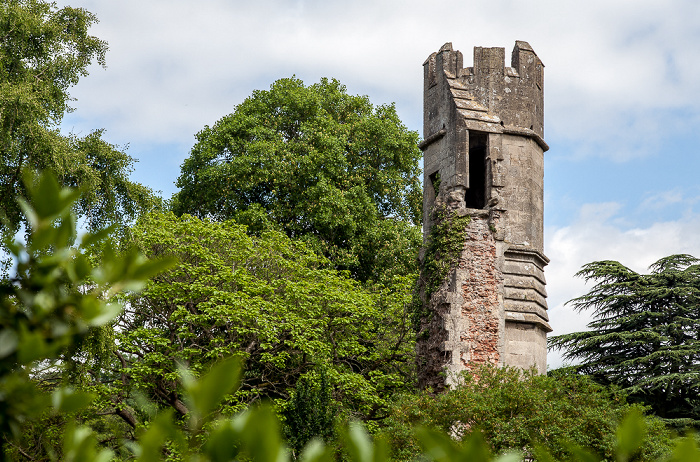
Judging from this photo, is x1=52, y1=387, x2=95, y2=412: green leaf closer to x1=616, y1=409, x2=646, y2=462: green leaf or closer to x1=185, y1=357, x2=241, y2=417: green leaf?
x1=185, y1=357, x2=241, y2=417: green leaf

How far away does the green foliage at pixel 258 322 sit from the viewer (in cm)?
1844

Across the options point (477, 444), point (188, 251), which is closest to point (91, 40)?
point (188, 251)

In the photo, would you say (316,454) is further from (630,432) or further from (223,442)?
(630,432)

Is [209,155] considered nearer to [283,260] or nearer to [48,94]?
[283,260]

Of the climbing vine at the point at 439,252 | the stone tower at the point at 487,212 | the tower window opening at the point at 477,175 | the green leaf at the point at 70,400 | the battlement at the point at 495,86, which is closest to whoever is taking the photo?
A: the green leaf at the point at 70,400

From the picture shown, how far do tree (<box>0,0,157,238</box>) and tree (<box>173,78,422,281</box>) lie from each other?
815 centimetres

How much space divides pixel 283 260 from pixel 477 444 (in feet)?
64.1

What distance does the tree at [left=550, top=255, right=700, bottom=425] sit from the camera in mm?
22975

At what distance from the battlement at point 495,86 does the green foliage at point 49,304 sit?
647 inches

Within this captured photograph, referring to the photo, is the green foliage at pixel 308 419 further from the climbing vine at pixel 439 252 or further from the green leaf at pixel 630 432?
the green leaf at pixel 630 432

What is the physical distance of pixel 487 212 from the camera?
661 inches

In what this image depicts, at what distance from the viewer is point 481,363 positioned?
51.4 feet

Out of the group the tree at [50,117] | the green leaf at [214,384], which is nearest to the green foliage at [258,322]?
the tree at [50,117]

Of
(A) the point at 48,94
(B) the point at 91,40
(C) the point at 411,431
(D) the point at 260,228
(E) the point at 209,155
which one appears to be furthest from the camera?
(E) the point at 209,155
